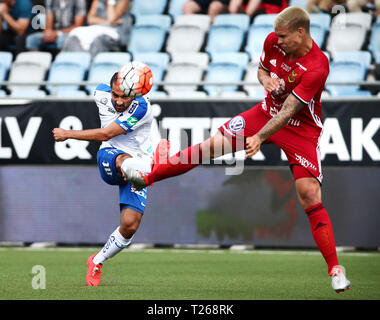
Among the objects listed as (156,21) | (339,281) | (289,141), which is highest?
(156,21)

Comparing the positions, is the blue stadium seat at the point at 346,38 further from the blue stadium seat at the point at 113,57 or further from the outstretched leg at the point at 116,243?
the outstretched leg at the point at 116,243

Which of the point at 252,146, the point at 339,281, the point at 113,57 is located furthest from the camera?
the point at 113,57

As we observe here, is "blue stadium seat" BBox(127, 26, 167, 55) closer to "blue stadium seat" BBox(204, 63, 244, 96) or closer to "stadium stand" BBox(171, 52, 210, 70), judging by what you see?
"stadium stand" BBox(171, 52, 210, 70)

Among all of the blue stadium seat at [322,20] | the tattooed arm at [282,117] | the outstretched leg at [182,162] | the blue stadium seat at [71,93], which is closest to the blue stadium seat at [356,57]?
the blue stadium seat at [322,20]

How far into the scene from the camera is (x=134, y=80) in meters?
7.80

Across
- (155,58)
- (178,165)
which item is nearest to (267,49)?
(178,165)

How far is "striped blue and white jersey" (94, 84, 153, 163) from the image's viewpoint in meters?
8.20

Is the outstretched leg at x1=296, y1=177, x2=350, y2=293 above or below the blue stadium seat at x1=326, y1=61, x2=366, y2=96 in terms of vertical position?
below

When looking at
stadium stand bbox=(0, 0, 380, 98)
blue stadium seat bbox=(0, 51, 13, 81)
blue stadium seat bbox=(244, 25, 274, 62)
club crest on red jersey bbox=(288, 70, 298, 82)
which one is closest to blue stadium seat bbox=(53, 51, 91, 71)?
stadium stand bbox=(0, 0, 380, 98)

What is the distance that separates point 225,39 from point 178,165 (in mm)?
7649

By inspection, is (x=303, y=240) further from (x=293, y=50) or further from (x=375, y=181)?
(x=293, y=50)

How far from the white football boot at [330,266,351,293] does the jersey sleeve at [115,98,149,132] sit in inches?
97.1

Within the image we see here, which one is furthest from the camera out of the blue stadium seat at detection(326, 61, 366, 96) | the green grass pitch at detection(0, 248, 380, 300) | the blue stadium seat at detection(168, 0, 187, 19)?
the blue stadium seat at detection(168, 0, 187, 19)

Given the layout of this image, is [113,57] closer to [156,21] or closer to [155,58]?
[155,58]
